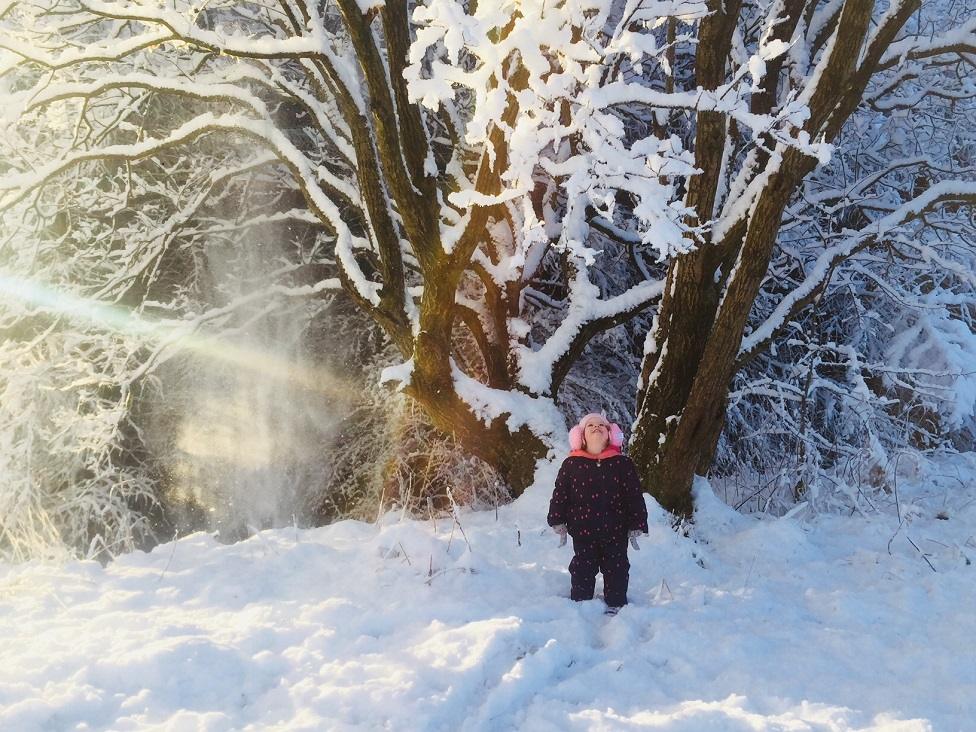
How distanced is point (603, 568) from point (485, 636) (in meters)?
1.10

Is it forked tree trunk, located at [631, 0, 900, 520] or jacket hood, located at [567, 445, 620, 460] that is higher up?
forked tree trunk, located at [631, 0, 900, 520]

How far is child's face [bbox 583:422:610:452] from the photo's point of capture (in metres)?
4.29

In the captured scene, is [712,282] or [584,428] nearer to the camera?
[584,428]

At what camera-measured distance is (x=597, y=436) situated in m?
4.29

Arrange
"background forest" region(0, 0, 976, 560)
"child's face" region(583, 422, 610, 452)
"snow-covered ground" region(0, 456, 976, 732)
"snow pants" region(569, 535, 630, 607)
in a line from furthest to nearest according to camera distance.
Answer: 1. "background forest" region(0, 0, 976, 560)
2. "child's face" region(583, 422, 610, 452)
3. "snow pants" region(569, 535, 630, 607)
4. "snow-covered ground" region(0, 456, 976, 732)

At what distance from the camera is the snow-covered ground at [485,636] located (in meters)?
2.90

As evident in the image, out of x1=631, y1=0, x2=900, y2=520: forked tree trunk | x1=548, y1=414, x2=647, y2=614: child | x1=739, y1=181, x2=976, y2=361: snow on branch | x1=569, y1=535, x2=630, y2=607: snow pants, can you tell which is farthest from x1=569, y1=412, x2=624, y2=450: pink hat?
x1=739, y1=181, x2=976, y2=361: snow on branch

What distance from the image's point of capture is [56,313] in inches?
326

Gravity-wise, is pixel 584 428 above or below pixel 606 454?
above

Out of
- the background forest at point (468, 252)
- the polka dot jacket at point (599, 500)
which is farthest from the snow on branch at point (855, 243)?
the polka dot jacket at point (599, 500)

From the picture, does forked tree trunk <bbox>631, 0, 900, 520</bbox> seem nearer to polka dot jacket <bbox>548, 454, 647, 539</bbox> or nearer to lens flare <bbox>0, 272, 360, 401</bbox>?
polka dot jacket <bbox>548, 454, 647, 539</bbox>

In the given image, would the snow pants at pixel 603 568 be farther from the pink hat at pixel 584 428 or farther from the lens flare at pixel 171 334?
the lens flare at pixel 171 334

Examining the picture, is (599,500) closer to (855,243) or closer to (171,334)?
(855,243)

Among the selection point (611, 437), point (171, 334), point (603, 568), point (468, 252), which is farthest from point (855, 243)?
point (171, 334)
